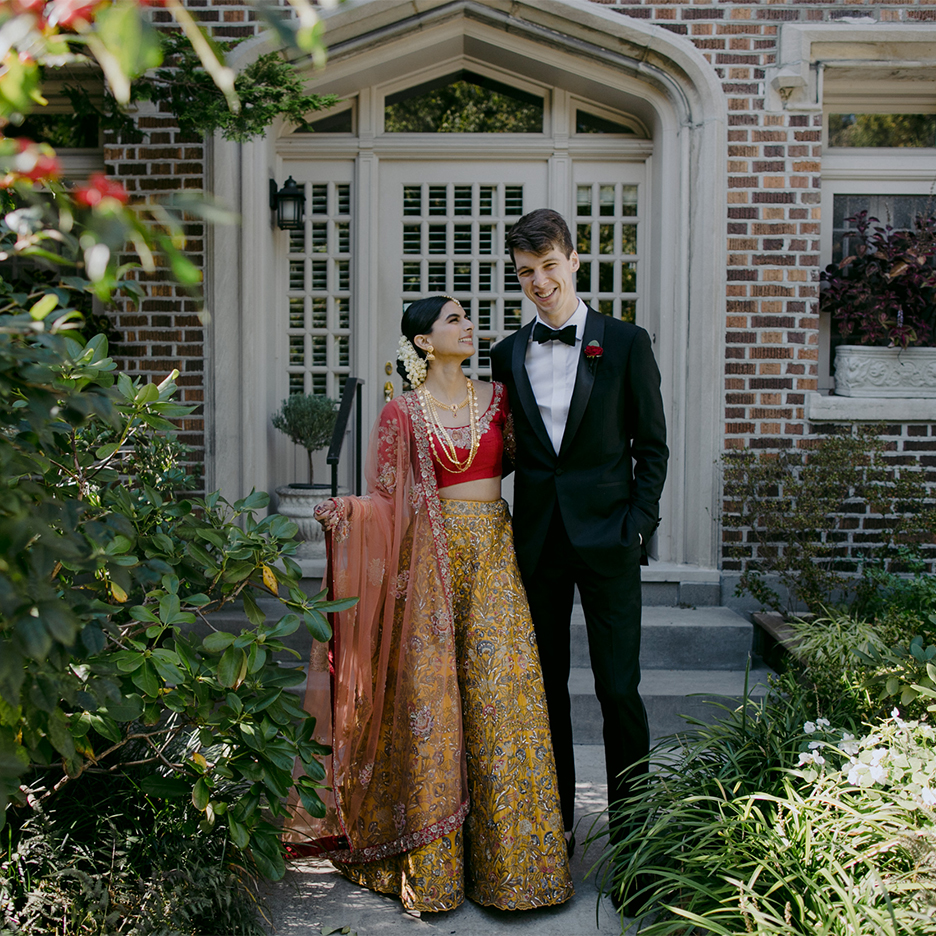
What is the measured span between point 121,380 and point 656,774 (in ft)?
6.64

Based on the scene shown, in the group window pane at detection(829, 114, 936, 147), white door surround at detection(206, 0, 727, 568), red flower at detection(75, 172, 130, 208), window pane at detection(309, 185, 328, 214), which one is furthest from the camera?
window pane at detection(309, 185, 328, 214)

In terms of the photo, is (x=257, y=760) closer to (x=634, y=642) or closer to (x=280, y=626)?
(x=280, y=626)

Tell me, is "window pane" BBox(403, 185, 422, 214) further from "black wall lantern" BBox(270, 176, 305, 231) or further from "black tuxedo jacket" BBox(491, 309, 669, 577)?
"black tuxedo jacket" BBox(491, 309, 669, 577)

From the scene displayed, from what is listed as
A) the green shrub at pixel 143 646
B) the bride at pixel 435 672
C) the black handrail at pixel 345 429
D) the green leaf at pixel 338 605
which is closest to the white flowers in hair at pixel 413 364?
the bride at pixel 435 672

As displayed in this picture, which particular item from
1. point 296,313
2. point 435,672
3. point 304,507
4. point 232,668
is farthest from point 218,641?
point 296,313

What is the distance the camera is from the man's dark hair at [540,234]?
2.96 m

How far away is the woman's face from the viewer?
3.09 metres

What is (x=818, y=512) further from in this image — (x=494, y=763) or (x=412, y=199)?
(x=412, y=199)

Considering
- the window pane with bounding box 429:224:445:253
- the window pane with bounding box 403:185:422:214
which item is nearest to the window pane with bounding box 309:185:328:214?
the window pane with bounding box 403:185:422:214

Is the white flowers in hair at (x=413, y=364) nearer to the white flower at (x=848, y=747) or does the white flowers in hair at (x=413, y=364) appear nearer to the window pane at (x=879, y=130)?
the white flower at (x=848, y=747)

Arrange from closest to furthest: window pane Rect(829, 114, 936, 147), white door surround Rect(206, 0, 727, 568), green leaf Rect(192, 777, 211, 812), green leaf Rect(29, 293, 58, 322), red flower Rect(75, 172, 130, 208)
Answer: red flower Rect(75, 172, 130, 208), green leaf Rect(29, 293, 58, 322), green leaf Rect(192, 777, 211, 812), white door surround Rect(206, 0, 727, 568), window pane Rect(829, 114, 936, 147)

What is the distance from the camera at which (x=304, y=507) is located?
550 cm

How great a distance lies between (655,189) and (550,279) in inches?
123

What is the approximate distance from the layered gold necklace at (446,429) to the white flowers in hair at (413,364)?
0.03 metres
